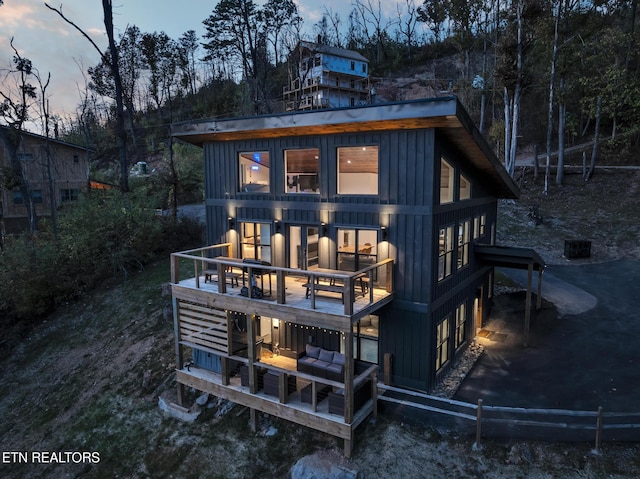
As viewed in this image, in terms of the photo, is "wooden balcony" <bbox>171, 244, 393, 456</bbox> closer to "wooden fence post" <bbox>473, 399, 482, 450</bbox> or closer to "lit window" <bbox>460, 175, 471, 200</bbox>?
"wooden fence post" <bbox>473, 399, 482, 450</bbox>

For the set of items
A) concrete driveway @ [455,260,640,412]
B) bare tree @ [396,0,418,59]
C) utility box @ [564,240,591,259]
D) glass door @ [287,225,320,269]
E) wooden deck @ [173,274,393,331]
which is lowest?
concrete driveway @ [455,260,640,412]

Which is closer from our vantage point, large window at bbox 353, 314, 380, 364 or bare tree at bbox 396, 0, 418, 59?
large window at bbox 353, 314, 380, 364

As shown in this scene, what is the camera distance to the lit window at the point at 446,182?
9.95 m

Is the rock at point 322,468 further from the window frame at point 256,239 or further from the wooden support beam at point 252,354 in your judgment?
the window frame at point 256,239

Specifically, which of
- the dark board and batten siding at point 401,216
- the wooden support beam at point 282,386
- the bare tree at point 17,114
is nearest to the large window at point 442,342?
the dark board and batten siding at point 401,216

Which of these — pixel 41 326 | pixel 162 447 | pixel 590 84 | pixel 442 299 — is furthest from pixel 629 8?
pixel 41 326

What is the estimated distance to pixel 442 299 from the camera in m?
10.2

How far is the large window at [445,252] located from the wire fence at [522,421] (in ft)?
10.4

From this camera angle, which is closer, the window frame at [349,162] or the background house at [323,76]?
the window frame at [349,162]

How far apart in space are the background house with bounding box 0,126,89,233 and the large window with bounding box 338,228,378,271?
22.6 meters

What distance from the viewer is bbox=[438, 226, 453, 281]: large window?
1020 centimetres

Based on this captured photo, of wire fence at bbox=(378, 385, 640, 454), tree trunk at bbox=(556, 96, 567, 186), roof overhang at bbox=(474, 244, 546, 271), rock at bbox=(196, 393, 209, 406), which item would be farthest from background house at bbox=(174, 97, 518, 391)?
tree trunk at bbox=(556, 96, 567, 186)

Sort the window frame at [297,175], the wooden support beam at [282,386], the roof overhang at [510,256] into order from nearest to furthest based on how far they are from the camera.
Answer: the wooden support beam at [282,386] < the window frame at [297,175] < the roof overhang at [510,256]

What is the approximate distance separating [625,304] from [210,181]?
16467 millimetres
